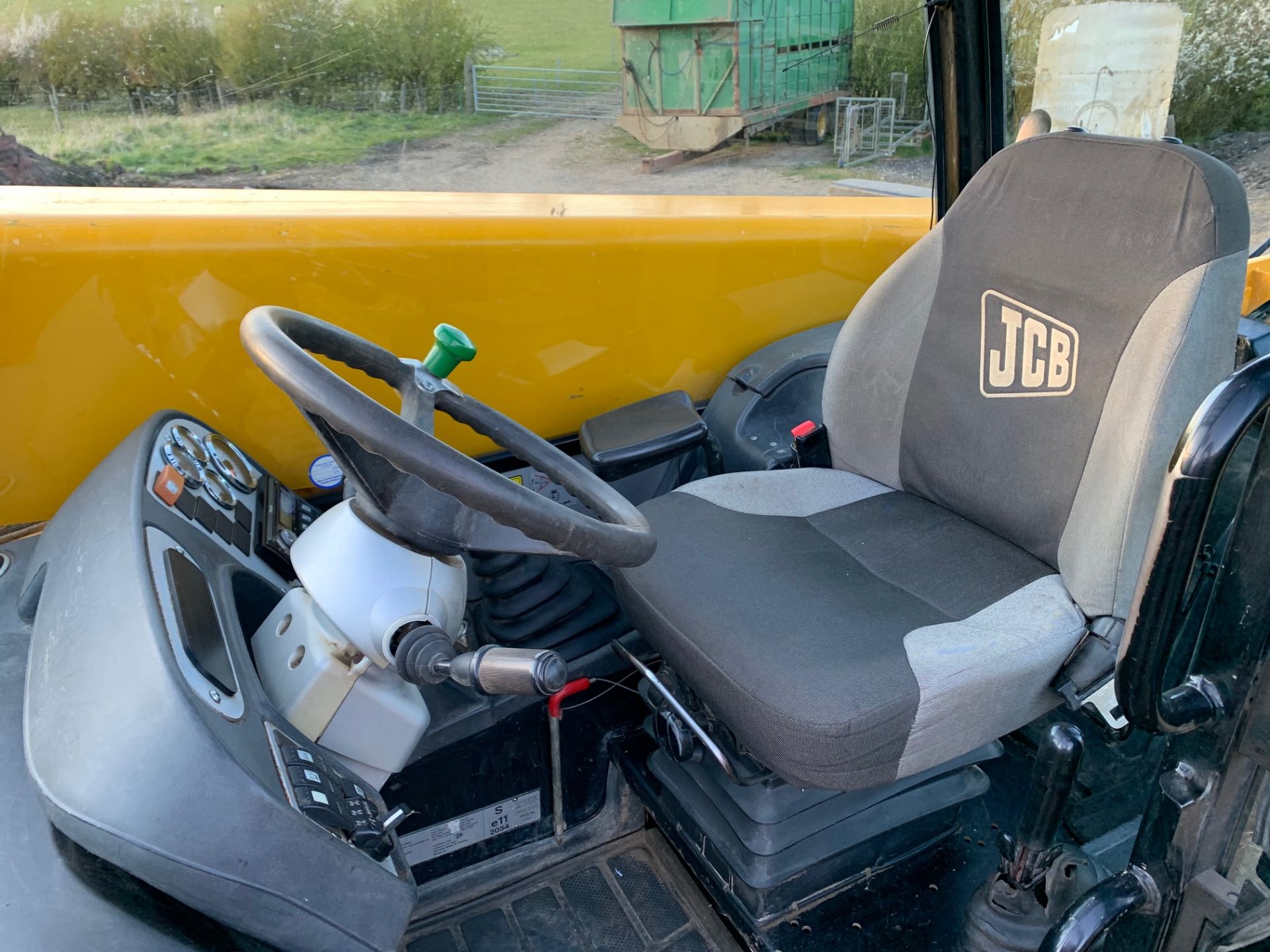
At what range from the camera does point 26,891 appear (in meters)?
0.72

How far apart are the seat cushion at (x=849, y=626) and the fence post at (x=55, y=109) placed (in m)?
0.81

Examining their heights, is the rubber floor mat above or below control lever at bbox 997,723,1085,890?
below

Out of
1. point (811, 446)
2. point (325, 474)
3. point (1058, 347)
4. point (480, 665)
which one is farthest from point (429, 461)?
point (811, 446)

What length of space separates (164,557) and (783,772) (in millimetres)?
679

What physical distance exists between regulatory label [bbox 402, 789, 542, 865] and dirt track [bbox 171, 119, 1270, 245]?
2.85 ft

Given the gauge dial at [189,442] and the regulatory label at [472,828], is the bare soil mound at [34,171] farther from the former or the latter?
the regulatory label at [472,828]

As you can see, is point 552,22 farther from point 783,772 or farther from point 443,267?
point 783,772

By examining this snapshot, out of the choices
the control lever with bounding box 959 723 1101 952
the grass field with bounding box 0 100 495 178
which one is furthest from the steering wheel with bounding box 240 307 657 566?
the control lever with bounding box 959 723 1101 952

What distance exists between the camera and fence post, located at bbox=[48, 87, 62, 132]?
0.92m

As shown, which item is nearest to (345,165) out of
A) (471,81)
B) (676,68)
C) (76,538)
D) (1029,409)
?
(471,81)

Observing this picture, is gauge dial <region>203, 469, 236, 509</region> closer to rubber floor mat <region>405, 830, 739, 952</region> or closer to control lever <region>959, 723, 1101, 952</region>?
rubber floor mat <region>405, 830, 739, 952</region>

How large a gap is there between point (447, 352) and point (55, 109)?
18.0 inches

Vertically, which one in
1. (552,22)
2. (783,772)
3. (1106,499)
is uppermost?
(552,22)

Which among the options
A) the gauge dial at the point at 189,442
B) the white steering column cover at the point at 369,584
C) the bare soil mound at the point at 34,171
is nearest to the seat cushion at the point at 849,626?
the white steering column cover at the point at 369,584
